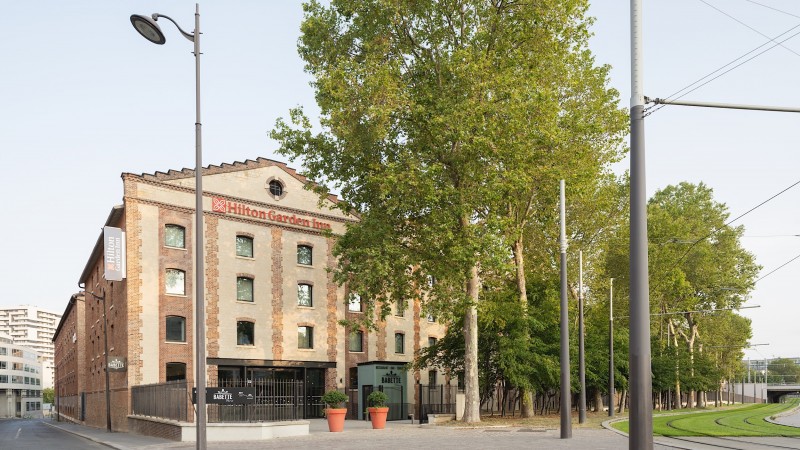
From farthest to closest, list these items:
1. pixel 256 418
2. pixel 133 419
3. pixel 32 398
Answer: pixel 32 398
pixel 133 419
pixel 256 418

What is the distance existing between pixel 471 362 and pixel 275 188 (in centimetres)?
1718

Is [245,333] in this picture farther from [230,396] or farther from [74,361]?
[74,361]

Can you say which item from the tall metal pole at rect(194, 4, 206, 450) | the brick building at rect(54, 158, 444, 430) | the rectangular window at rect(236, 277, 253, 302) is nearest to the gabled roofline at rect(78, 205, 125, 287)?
the brick building at rect(54, 158, 444, 430)

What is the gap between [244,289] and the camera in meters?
39.8

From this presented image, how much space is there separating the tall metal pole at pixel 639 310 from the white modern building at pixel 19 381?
156639 millimetres

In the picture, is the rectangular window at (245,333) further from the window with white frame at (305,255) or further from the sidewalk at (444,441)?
the sidewalk at (444,441)

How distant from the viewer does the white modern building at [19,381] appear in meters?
144

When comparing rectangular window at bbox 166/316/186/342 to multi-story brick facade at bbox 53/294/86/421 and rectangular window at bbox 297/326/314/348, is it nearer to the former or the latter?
rectangular window at bbox 297/326/314/348

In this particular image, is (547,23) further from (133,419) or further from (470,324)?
(133,419)

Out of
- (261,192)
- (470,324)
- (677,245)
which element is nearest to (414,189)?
(470,324)

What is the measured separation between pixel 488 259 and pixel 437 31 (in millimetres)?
9616

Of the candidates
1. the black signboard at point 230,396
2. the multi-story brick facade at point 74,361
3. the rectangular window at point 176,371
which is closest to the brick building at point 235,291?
the rectangular window at point 176,371

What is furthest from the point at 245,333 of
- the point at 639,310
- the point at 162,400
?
the point at 639,310

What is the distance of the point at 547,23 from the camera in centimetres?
3023
